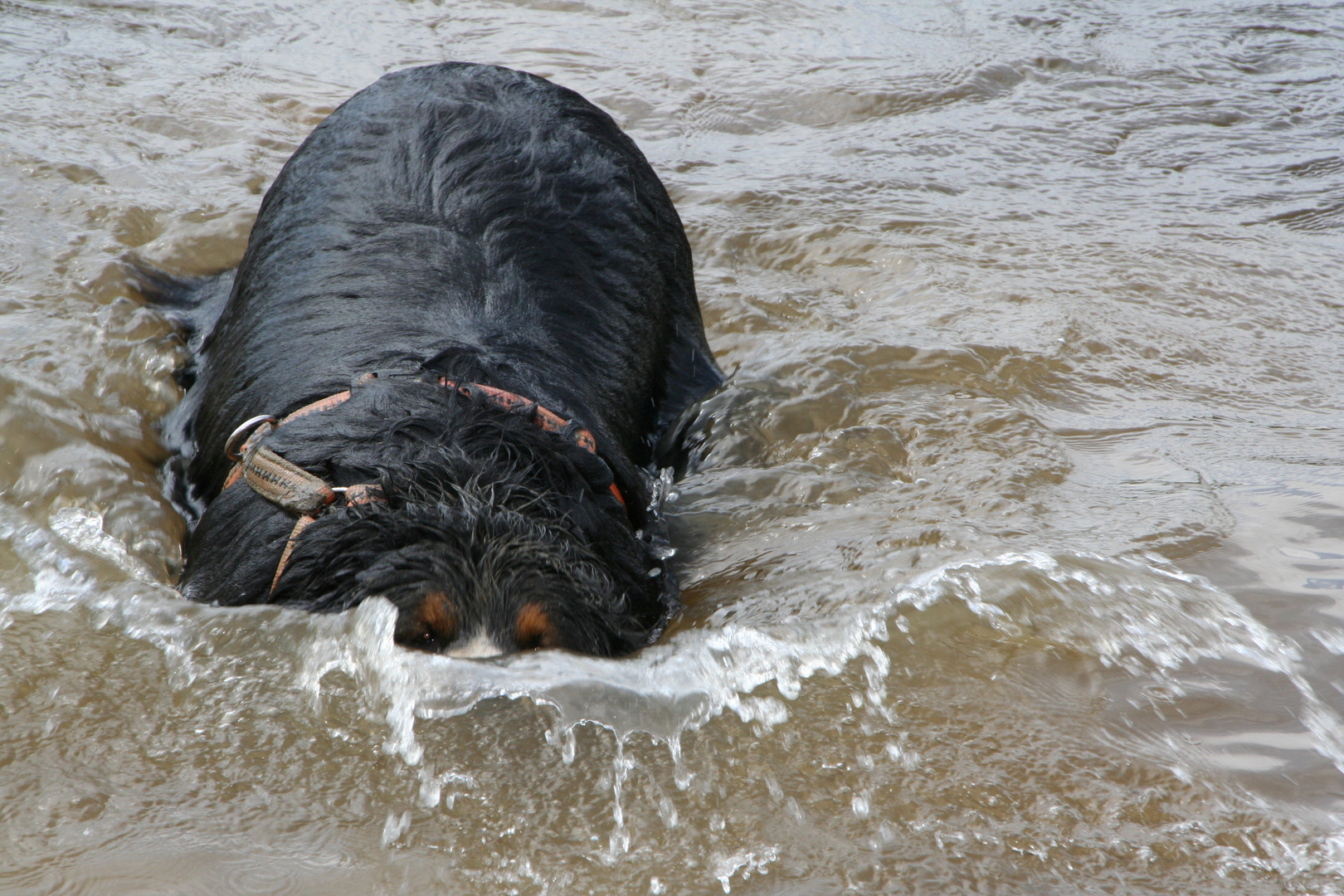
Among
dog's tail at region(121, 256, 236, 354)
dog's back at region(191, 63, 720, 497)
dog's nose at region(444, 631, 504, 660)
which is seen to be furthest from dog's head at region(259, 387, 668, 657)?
dog's tail at region(121, 256, 236, 354)

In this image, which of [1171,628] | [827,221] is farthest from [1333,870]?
[827,221]

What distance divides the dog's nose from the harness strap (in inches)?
15.7

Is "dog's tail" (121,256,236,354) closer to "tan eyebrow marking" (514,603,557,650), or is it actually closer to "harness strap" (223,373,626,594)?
"harness strap" (223,373,626,594)

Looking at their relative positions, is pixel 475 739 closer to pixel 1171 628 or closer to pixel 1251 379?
pixel 1171 628

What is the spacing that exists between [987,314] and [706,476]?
63.5 inches

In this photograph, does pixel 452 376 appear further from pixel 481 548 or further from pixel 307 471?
pixel 481 548

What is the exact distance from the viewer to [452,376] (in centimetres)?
280

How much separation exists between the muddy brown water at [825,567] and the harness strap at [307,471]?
0.73 ft

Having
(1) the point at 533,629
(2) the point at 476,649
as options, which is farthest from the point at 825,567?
(2) the point at 476,649

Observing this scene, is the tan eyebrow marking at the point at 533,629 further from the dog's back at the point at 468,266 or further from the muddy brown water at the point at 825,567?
the dog's back at the point at 468,266

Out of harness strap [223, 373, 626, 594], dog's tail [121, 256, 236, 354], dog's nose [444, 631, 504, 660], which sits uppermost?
harness strap [223, 373, 626, 594]

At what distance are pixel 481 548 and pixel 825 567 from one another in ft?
3.38

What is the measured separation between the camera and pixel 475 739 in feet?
6.71

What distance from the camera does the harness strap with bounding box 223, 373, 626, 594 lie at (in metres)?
2.33
